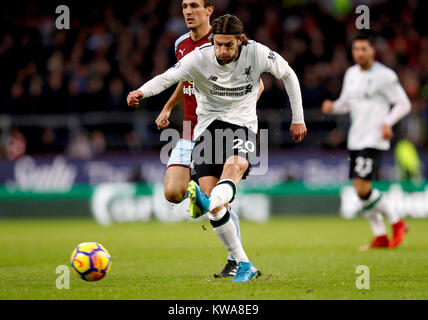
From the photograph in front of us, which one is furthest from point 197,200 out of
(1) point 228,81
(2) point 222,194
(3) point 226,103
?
(1) point 228,81

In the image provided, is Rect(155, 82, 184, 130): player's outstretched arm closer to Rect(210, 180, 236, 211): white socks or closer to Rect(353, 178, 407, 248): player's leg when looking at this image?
Rect(210, 180, 236, 211): white socks

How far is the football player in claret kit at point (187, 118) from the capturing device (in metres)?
7.31

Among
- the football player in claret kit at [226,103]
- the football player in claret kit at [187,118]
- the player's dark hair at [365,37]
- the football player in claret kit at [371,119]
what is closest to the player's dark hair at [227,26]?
the football player in claret kit at [226,103]

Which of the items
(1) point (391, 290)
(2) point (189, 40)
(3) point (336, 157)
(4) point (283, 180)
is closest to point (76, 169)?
(4) point (283, 180)

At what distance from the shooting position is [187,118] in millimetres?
7785

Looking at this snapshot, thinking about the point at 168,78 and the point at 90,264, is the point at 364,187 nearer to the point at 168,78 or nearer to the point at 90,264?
the point at 168,78

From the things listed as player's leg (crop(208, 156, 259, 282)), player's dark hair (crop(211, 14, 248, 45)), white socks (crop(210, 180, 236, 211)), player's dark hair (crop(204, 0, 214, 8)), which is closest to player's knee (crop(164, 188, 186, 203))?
player's leg (crop(208, 156, 259, 282))

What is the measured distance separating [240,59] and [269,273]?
2.09m

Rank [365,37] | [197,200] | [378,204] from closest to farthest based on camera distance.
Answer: [197,200] < [365,37] < [378,204]

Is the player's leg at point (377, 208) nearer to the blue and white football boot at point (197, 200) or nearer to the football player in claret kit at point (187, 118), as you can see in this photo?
the football player in claret kit at point (187, 118)

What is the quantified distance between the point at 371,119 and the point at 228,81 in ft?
14.6

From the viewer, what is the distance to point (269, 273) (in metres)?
7.54

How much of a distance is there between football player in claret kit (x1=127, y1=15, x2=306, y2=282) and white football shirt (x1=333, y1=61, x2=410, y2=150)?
3865mm

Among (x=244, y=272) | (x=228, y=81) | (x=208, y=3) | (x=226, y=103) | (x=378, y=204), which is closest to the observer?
(x=244, y=272)
